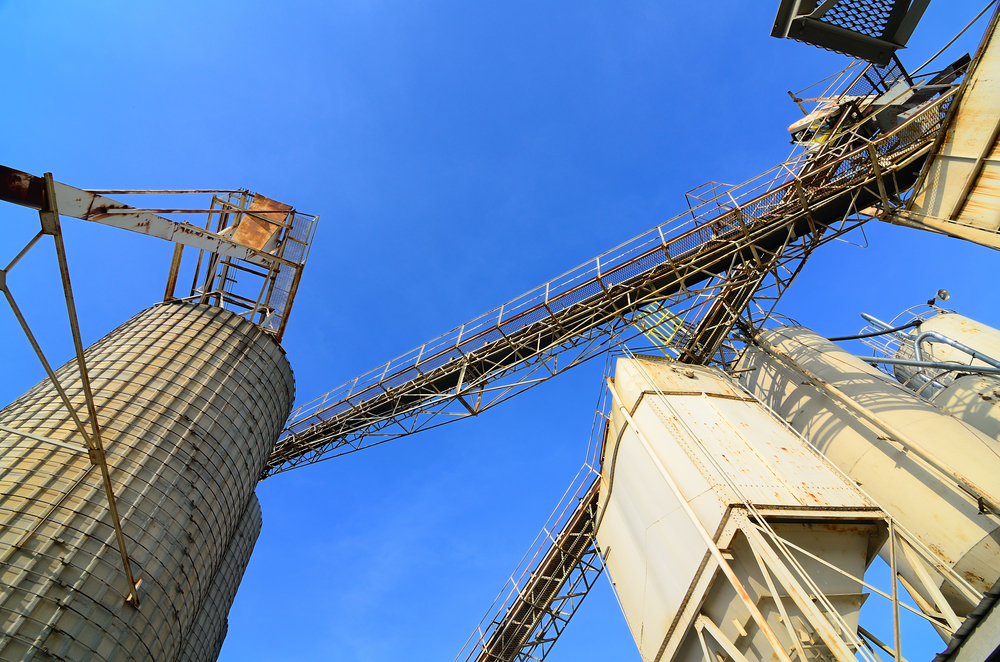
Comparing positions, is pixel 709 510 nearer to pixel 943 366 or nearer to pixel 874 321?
pixel 943 366

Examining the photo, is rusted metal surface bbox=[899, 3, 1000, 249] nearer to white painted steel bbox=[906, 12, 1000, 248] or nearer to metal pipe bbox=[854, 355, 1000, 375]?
white painted steel bbox=[906, 12, 1000, 248]

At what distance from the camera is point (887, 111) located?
15.0 metres

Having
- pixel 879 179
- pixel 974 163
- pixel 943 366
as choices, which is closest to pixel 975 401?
pixel 943 366

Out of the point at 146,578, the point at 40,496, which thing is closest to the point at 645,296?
the point at 146,578

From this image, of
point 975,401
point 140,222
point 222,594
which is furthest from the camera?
point 975,401

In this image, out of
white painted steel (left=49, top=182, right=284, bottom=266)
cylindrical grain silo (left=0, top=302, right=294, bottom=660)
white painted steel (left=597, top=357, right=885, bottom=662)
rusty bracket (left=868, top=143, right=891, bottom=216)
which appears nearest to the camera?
cylindrical grain silo (left=0, top=302, right=294, bottom=660)

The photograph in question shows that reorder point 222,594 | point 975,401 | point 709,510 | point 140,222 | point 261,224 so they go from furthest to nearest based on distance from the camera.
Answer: point 261,224 < point 975,401 < point 222,594 < point 140,222 < point 709,510

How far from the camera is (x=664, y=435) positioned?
35.8ft

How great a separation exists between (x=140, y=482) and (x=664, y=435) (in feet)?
35.7

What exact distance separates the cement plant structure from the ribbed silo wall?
110 mm

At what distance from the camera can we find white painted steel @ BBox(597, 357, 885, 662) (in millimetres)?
8750

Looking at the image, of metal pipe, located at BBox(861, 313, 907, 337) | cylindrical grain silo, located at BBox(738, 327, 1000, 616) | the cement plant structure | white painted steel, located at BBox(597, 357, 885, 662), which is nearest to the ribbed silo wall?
the cement plant structure

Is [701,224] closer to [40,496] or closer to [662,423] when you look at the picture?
[662,423]

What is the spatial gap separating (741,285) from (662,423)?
5.95m
